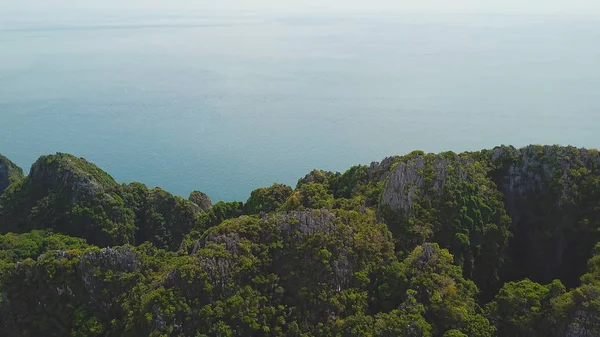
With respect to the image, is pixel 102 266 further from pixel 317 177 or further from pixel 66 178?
pixel 66 178

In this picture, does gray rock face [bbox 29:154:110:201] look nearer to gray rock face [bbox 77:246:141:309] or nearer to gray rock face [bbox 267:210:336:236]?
gray rock face [bbox 77:246:141:309]

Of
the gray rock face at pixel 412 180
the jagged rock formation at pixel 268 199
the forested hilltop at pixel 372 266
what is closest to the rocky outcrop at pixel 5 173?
the forested hilltop at pixel 372 266

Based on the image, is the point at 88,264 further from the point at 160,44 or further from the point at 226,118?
the point at 160,44

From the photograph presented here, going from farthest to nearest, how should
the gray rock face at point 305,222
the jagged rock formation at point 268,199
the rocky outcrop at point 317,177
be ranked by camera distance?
the rocky outcrop at point 317,177 → the jagged rock formation at point 268,199 → the gray rock face at point 305,222

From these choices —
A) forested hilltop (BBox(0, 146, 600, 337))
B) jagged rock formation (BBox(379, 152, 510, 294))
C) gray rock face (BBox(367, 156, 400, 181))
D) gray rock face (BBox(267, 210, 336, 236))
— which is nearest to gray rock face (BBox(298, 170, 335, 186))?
forested hilltop (BBox(0, 146, 600, 337))

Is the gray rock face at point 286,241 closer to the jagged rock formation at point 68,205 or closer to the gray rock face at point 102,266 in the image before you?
the gray rock face at point 102,266

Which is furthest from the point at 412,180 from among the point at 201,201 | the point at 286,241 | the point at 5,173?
the point at 5,173

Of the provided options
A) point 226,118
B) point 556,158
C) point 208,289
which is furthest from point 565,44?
point 208,289
